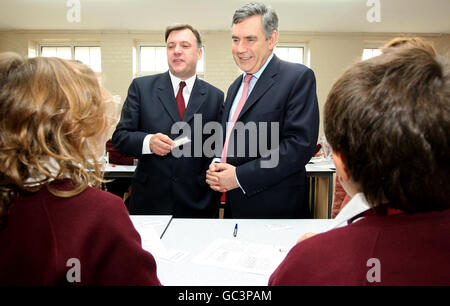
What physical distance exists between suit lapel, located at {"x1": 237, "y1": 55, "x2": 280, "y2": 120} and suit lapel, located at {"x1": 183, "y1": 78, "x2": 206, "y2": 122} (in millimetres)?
439

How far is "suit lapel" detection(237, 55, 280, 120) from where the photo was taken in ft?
5.74

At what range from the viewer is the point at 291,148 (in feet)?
5.35

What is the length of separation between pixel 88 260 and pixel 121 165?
3243 millimetres

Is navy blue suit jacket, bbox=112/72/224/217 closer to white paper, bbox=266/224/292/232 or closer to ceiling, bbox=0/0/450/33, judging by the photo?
white paper, bbox=266/224/292/232

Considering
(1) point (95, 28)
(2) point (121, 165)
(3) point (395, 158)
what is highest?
(1) point (95, 28)

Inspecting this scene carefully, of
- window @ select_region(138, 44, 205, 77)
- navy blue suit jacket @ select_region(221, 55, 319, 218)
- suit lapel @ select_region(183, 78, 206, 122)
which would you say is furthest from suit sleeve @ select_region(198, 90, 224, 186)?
window @ select_region(138, 44, 205, 77)

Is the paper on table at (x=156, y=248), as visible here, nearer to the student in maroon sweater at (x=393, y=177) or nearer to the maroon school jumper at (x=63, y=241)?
the maroon school jumper at (x=63, y=241)

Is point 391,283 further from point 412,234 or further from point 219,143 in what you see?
point 219,143

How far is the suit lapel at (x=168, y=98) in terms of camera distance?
2086 mm

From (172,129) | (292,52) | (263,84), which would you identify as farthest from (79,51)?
(263,84)

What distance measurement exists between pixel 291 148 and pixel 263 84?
15.7 inches

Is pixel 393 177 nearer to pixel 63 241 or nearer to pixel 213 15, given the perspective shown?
pixel 63 241

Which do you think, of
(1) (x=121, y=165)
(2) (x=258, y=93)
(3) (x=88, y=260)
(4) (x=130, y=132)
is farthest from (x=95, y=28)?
(3) (x=88, y=260)
